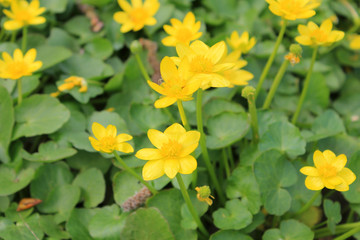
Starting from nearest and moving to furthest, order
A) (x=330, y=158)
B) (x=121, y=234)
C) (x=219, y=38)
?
(x=330, y=158)
(x=121, y=234)
(x=219, y=38)

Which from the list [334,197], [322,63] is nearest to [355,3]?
[322,63]

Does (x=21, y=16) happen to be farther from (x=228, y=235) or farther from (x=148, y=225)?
(x=228, y=235)

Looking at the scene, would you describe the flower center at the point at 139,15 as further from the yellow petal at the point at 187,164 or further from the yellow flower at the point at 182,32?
the yellow petal at the point at 187,164

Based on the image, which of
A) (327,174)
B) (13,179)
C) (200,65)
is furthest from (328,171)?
(13,179)

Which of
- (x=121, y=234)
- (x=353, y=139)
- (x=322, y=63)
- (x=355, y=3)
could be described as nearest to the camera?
(x=121, y=234)

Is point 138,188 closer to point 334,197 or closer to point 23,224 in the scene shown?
point 23,224

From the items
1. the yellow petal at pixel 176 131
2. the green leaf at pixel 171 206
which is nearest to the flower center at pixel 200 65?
the yellow petal at pixel 176 131
